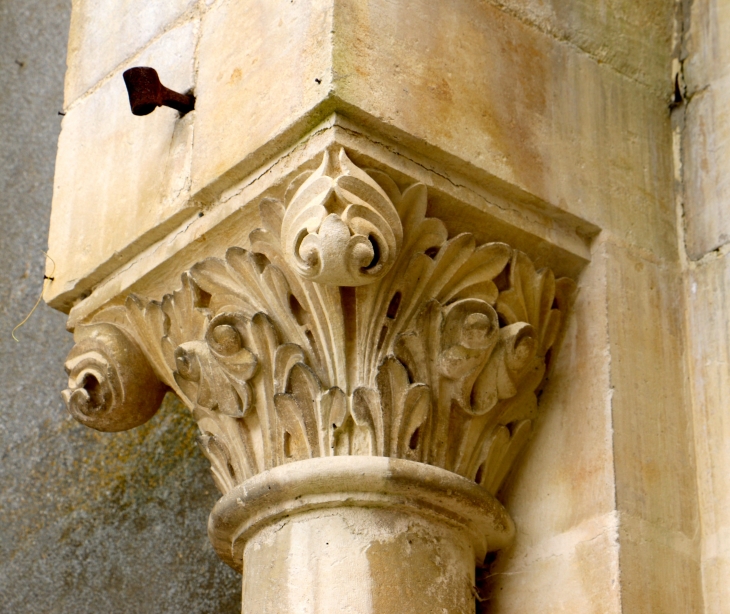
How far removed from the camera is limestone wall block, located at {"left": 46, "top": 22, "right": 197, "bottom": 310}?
95.7 inches

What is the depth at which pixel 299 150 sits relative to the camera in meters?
2.16

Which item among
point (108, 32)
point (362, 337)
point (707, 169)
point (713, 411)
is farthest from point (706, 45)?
point (108, 32)

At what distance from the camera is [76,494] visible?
10.8 feet

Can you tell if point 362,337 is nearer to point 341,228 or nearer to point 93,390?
point 341,228

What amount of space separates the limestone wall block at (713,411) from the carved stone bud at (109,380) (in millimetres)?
992

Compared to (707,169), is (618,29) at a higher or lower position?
higher

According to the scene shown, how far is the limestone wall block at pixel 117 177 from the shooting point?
2.43 m

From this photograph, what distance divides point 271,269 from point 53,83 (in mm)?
1980

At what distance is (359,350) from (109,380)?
563mm

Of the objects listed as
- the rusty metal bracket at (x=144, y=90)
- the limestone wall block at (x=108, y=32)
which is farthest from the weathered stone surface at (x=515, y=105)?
the limestone wall block at (x=108, y=32)

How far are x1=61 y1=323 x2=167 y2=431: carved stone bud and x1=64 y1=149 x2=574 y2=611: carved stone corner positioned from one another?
5.9 inches

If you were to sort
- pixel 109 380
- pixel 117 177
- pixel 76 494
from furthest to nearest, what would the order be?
pixel 76 494
pixel 117 177
pixel 109 380

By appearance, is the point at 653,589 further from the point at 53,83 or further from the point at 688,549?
the point at 53,83

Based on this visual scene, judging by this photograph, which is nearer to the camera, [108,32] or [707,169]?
[707,169]
